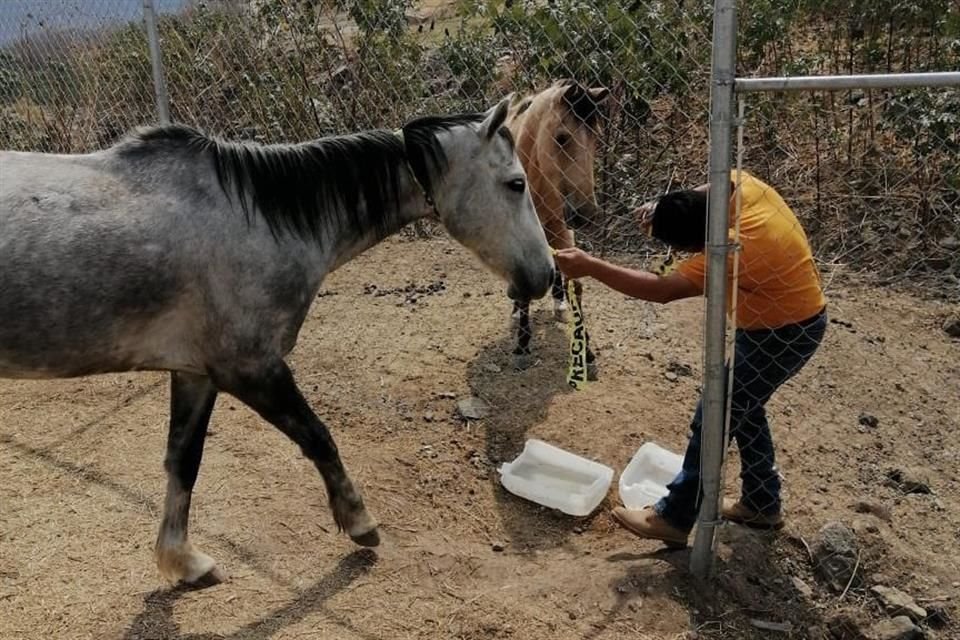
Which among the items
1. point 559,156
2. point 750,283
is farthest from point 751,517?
point 559,156

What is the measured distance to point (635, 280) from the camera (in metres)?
2.80

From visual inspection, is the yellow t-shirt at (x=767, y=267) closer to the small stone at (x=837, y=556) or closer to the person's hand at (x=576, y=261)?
the person's hand at (x=576, y=261)

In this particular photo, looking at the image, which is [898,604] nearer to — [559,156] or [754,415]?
[754,415]

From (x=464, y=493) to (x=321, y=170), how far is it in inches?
65.0

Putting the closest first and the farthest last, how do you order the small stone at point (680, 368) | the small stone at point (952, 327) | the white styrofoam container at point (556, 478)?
the white styrofoam container at point (556, 478), the small stone at point (680, 368), the small stone at point (952, 327)

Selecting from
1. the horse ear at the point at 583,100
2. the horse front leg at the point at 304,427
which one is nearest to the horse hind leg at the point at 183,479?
the horse front leg at the point at 304,427

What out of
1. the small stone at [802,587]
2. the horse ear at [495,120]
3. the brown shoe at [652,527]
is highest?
the horse ear at [495,120]

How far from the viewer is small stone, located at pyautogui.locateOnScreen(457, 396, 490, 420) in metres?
4.32

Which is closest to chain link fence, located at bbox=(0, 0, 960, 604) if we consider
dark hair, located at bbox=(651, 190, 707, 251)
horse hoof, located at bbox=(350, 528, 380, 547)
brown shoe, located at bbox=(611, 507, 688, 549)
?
dark hair, located at bbox=(651, 190, 707, 251)

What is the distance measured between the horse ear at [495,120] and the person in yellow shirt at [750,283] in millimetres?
567

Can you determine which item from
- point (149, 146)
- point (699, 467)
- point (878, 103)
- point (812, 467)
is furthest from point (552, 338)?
point (878, 103)

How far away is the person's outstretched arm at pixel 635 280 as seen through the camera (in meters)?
2.79

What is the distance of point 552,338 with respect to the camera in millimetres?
5191

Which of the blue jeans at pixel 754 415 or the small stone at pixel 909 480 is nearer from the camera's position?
the blue jeans at pixel 754 415
